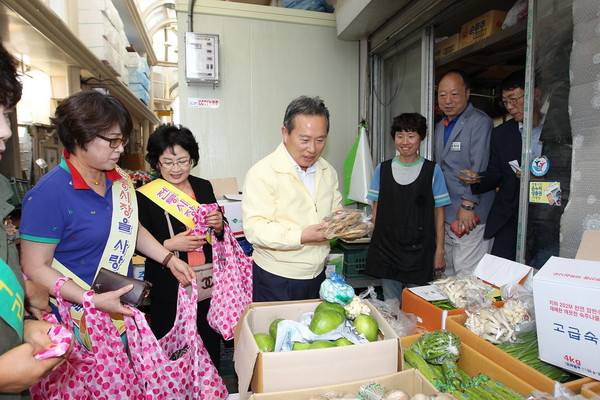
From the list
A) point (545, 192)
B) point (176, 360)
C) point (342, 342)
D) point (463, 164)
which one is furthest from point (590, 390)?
point (463, 164)

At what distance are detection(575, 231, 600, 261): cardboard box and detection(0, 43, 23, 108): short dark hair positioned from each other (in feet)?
6.16

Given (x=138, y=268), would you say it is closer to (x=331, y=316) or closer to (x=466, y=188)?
(x=331, y=316)

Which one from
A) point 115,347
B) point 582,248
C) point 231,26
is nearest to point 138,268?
point 115,347

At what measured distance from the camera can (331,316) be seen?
117cm

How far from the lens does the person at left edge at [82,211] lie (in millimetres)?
1362

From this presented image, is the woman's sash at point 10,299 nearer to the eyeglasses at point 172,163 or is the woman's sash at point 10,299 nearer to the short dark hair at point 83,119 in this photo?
the short dark hair at point 83,119

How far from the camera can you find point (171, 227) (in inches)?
77.0

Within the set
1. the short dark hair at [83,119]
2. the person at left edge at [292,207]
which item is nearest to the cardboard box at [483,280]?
the person at left edge at [292,207]

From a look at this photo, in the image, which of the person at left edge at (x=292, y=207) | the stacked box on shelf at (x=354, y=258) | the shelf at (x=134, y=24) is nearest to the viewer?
the person at left edge at (x=292, y=207)

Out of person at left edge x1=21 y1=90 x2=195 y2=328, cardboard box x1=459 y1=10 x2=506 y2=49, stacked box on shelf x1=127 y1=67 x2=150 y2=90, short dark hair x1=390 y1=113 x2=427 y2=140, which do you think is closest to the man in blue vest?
short dark hair x1=390 y1=113 x2=427 y2=140

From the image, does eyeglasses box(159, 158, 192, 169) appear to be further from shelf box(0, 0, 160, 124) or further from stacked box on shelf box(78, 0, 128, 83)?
stacked box on shelf box(78, 0, 128, 83)

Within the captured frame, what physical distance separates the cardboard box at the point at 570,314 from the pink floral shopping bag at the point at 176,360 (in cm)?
126

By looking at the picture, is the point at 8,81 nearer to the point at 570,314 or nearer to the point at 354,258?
the point at 570,314

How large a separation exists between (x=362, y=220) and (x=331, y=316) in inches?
24.5
